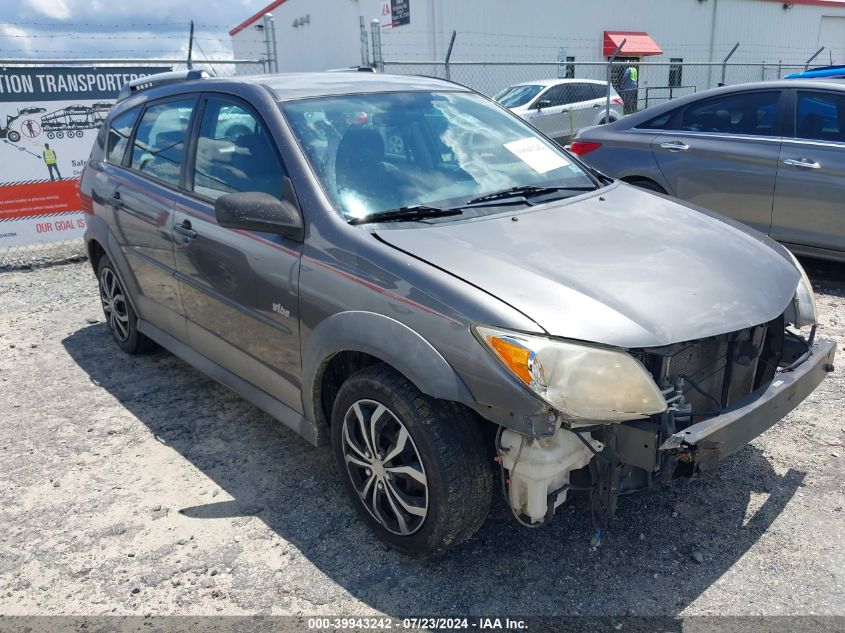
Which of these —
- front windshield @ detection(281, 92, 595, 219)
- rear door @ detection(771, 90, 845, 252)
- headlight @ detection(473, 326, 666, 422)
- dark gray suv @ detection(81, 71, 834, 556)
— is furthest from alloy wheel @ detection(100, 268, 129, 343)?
rear door @ detection(771, 90, 845, 252)

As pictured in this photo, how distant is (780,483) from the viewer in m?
3.13

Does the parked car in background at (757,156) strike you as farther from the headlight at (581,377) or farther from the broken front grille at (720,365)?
the headlight at (581,377)

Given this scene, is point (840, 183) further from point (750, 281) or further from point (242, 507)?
point (242, 507)

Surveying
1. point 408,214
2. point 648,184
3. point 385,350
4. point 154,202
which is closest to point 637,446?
point 385,350

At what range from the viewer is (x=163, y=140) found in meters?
4.06

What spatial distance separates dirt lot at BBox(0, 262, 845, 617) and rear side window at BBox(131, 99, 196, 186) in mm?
1419

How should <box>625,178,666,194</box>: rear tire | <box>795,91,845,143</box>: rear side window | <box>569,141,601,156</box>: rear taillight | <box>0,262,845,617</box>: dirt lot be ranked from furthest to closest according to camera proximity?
<box>569,141,601,156</box>: rear taillight
<box>625,178,666,194</box>: rear tire
<box>795,91,845,143</box>: rear side window
<box>0,262,845,617</box>: dirt lot

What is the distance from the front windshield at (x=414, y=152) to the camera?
9.81 ft

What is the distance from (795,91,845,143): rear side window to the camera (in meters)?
5.46

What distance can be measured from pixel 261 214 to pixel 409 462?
1.16 meters

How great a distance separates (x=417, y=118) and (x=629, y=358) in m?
1.80

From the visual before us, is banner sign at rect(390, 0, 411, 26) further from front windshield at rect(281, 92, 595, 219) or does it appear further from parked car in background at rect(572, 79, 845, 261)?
front windshield at rect(281, 92, 595, 219)

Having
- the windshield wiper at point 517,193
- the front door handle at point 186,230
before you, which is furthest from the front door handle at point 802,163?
the front door handle at point 186,230

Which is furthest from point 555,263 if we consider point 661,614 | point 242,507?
point 242,507
